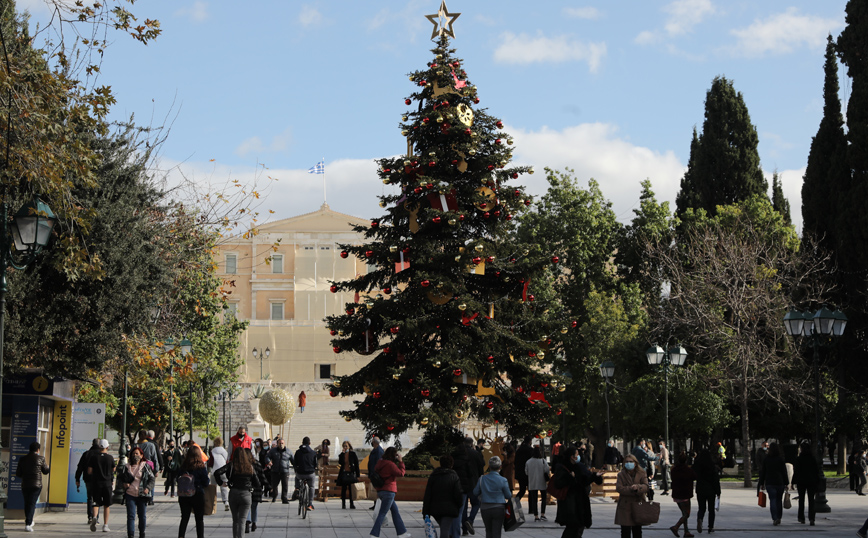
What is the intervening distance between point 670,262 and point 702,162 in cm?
1210

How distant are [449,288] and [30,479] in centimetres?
987

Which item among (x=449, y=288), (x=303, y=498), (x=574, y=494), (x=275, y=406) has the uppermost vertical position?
(x=449, y=288)

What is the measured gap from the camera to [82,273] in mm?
16891

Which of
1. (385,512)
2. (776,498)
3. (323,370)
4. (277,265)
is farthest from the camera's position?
(277,265)

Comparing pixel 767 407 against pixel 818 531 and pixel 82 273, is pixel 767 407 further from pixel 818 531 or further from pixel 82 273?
pixel 82 273

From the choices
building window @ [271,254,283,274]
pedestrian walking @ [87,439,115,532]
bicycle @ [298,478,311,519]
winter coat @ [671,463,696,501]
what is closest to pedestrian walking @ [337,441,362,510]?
bicycle @ [298,478,311,519]

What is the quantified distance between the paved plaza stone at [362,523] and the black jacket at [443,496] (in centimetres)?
400

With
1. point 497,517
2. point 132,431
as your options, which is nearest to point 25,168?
point 497,517

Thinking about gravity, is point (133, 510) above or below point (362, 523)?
above

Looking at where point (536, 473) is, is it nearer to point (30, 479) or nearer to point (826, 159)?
point (30, 479)

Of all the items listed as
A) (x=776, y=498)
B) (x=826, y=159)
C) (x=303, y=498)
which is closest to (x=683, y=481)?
(x=776, y=498)

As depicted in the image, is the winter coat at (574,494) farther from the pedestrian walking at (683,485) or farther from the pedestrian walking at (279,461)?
the pedestrian walking at (279,461)

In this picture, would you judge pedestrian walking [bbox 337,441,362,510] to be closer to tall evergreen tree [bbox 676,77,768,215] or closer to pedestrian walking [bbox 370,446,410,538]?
pedestrian walking [bbox 370,446,410,538]

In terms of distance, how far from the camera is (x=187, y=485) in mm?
14297
